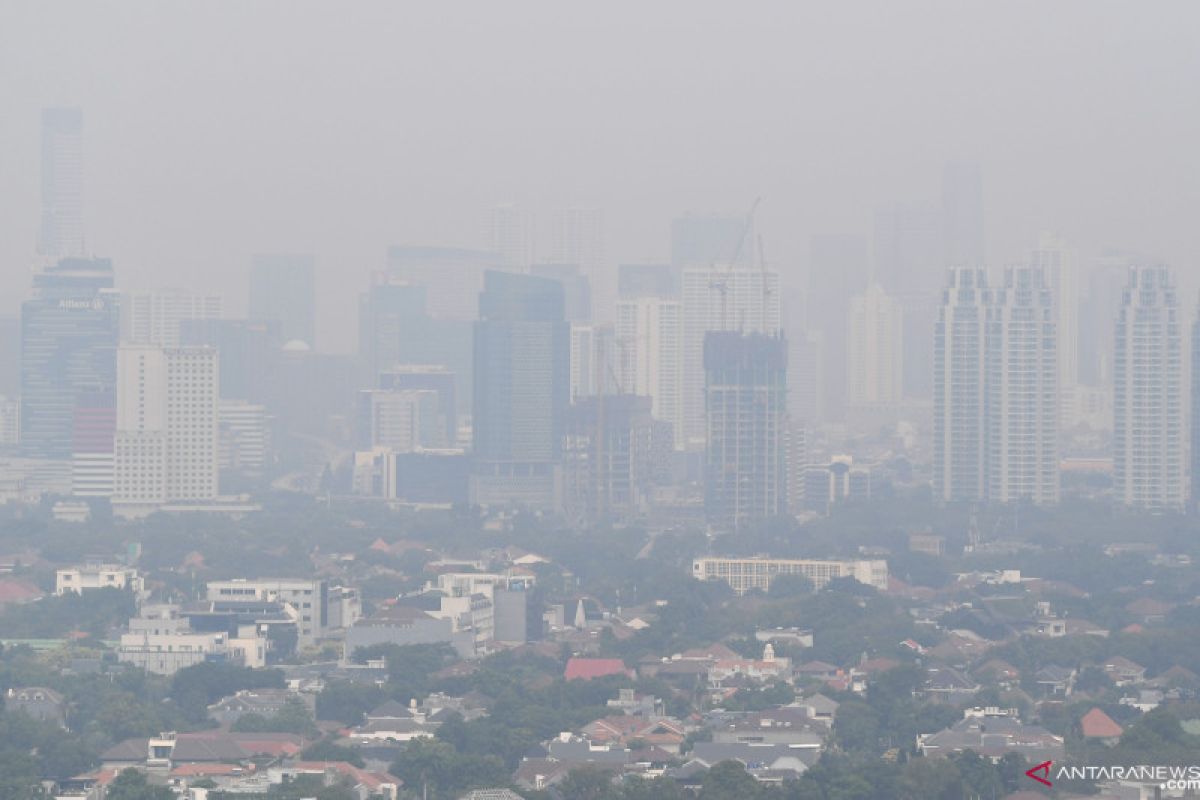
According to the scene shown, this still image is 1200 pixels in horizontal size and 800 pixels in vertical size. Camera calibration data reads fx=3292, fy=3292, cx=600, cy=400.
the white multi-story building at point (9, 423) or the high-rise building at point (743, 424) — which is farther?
the white multi-story building at point (9, 423)

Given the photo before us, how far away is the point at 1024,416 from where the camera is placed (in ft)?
264

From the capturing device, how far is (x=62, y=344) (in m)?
90.5

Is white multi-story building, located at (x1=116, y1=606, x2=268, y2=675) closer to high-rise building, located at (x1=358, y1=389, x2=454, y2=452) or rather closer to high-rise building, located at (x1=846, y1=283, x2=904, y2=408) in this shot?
high-rise building, located at (x1=358, y1=389, x2=454, y2=452)

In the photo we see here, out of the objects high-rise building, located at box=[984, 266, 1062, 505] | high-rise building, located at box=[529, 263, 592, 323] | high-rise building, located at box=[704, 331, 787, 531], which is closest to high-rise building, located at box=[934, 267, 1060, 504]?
high-rise building, located at box=[984, 266, 1062, 505]

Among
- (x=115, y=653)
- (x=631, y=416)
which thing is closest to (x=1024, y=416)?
(x=631, y=416)

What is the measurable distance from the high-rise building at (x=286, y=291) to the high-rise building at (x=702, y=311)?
22.5 meters

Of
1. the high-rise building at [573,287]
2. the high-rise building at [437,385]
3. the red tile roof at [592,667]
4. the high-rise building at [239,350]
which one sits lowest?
the red tile roof at [592,667]

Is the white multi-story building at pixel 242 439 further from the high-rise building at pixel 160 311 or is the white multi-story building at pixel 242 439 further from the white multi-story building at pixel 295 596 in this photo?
the white multi-story building at pixel 295 596

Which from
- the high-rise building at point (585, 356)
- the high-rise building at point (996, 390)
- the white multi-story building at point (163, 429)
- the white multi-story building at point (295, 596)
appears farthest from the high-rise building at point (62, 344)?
the white multi-story building at point (295, 596)

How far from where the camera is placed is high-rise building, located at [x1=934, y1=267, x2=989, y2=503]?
270ft

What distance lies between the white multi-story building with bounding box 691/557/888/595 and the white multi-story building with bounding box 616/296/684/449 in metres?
48.8

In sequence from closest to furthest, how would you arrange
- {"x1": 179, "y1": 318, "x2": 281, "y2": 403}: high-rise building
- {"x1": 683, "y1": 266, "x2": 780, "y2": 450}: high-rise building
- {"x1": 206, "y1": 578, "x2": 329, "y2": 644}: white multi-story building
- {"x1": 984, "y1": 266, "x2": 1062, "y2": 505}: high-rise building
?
{"x1": 206, "y1": 578, "x2": 329, "y2": 644}: white multi-story building
{"x1": 984, "y1": 266, "x2": 1062, "y2": 505}: high-rise building
{"x1": 683, "y1": 266, "x2": 780, "y2": 450}: high-rise building
{"x1": 179, "y1": 318, "x2": 281, "y2": 403}: high-rise building

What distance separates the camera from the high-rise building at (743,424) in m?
74.4

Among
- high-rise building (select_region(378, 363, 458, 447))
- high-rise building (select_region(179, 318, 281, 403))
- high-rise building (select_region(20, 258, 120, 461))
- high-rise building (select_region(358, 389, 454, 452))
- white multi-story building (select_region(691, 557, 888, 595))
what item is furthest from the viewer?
high-rise building (select_region(179, 318, 281, 403))
